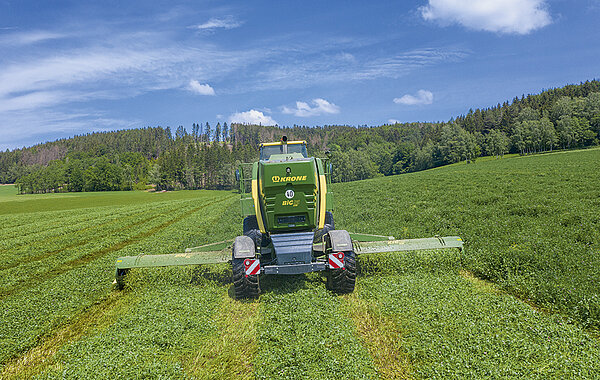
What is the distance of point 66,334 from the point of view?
6496 mm

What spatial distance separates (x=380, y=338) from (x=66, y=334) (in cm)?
617

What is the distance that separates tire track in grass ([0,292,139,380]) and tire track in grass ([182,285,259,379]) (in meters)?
2.39

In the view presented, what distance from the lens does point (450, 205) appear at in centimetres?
1709

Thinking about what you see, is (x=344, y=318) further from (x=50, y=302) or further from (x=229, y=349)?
(x=50, y=302)

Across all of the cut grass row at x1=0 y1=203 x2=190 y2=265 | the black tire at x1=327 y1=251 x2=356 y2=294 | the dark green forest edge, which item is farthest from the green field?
the dark green forest edge

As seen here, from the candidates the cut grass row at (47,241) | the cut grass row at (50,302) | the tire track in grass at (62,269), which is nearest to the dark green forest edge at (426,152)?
→ the cut grass row at (47,241)

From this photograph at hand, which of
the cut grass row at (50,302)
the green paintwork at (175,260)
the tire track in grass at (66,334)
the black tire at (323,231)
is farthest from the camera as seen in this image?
the black tire at (323,231)

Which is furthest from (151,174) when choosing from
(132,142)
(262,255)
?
(262,255)

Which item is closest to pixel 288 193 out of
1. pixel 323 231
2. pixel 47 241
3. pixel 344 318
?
pixel 323 231

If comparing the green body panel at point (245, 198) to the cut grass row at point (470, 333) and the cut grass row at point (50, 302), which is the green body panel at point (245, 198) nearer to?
the cut grass row at point (470, 333)

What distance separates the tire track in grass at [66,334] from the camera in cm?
536

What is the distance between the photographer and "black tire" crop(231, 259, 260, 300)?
7.27 meters

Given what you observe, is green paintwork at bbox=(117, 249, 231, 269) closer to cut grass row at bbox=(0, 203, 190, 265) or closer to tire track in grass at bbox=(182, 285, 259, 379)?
tire track in grass at bbox=(182, 285, 259, 379)

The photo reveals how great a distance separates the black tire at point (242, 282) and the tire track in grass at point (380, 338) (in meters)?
2.07
